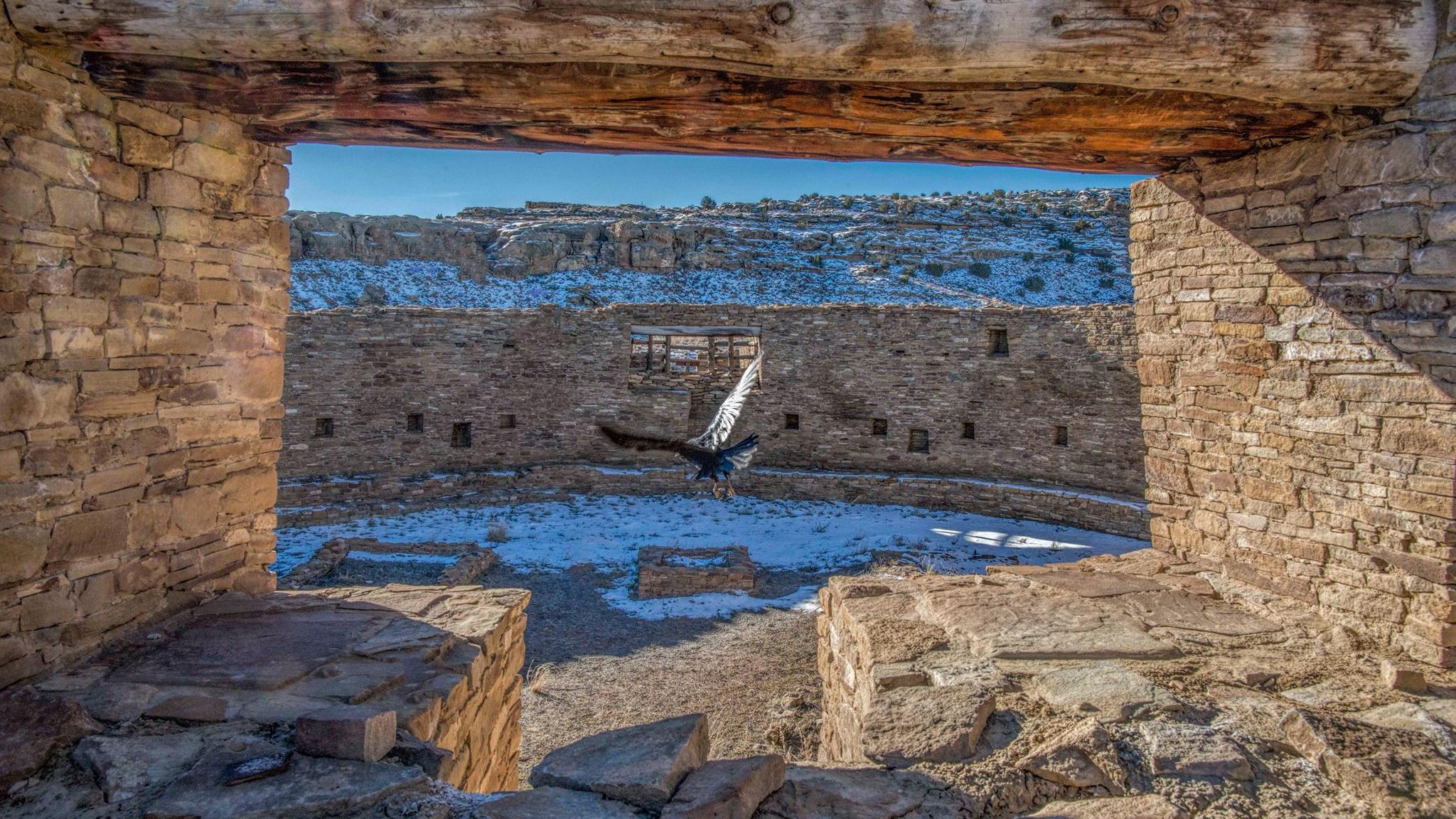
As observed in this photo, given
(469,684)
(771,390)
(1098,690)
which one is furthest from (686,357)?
(1098,690)

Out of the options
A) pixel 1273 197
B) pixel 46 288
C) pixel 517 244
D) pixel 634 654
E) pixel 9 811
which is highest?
pixel 517 244

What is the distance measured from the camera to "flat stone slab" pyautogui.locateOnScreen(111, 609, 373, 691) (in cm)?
278

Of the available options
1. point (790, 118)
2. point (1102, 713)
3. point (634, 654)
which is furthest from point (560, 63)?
point (634, 654)

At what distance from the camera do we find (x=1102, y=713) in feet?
8.39

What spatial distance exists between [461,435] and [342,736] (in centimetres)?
1362

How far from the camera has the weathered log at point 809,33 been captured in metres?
2.68

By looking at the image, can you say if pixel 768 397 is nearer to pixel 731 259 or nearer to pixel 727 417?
pixel 727 417

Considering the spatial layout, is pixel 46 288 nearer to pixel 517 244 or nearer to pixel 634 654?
pixel 634 654

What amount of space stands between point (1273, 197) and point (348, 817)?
14.9ft

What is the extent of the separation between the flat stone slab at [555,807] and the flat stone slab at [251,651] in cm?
125

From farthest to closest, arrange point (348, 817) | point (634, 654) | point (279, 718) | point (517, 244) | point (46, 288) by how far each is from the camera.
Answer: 1. point (517, 244)
2. point (634, 654)
3. point (46, 288)
4. point (279, 718)
5. point (348, 817)

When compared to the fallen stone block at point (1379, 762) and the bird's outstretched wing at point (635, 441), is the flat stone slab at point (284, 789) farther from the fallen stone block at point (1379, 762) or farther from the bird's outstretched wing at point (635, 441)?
the bird's outstretched wing at point (635, 441)

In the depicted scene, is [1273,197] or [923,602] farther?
[923,602]

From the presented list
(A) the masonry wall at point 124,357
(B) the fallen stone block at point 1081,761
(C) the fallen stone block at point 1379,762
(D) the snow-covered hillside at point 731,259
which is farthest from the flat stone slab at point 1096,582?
(D) the snow-covered hillside at point 731,259
